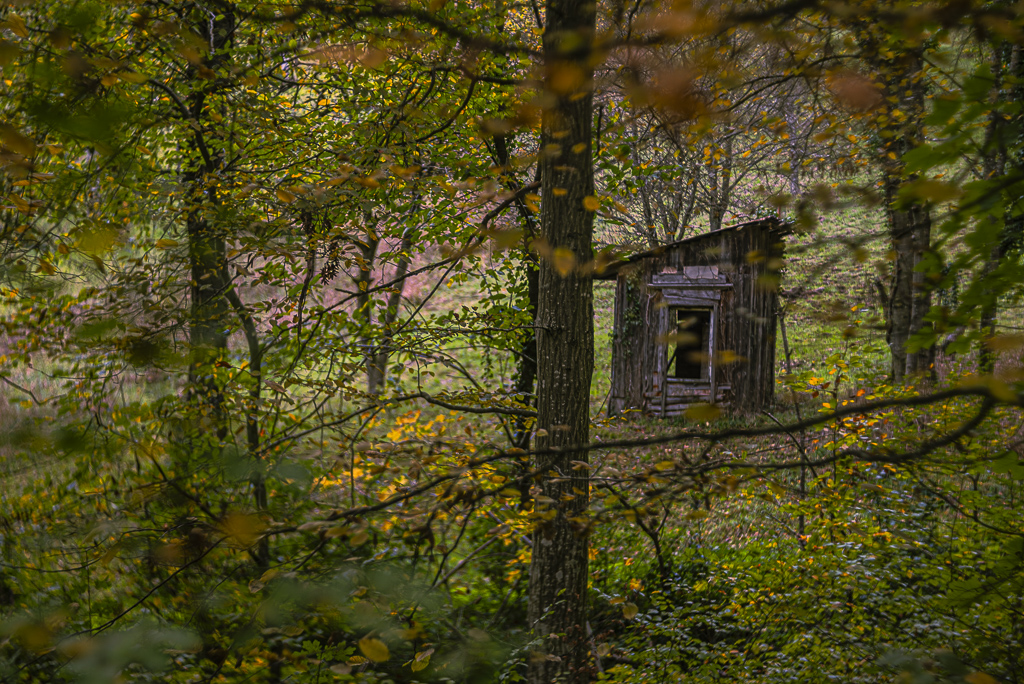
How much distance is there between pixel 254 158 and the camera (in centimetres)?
647

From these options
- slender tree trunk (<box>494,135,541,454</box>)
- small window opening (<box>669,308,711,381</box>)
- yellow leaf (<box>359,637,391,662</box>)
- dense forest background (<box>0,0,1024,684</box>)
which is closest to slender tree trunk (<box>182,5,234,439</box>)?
dense forest background (<box>0,0,1024,684</box>)

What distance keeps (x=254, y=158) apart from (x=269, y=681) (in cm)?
495

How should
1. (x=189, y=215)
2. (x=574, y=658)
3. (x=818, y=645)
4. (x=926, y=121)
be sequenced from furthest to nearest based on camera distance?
1. (x=189, y=215)
2. (x=818, y=645)
3. (x=574, y=658)
4. (x=926, y=121)

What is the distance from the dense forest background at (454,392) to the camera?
1.98m

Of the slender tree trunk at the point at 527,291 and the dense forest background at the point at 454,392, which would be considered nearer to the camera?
the dense forest background at the point at 454,392

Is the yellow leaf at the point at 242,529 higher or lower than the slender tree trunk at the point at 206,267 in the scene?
lower

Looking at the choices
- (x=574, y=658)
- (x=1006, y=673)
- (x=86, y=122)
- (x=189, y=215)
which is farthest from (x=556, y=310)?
(x=189, y=215)

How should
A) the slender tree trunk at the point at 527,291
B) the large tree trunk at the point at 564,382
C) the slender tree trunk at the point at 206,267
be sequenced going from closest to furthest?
the large tree trunk at the point at 564,382
the slender tree trunk at the point at 206,267
the slender tree trunk at the point at 527,291

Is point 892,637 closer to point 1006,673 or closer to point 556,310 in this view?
point 1006,673

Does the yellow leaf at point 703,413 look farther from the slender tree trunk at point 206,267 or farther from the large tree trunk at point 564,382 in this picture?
the slender tree trunk at point 206,267

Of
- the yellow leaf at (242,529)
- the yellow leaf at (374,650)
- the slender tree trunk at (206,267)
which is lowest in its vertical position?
the yellow leaf at (374,650)

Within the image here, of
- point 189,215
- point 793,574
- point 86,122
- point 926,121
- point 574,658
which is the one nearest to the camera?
point 86,122

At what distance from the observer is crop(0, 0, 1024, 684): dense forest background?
1984mm

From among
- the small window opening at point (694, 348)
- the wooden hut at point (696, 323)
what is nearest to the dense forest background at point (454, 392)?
the wooden hut at point (696, 323)
